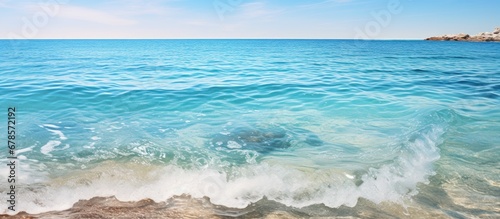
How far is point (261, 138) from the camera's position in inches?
353

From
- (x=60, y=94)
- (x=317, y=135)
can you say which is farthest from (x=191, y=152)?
(x=60, y=94)

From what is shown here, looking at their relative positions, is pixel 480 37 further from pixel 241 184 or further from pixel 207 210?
pixel 207 210

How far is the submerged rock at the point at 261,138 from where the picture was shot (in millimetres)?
8317

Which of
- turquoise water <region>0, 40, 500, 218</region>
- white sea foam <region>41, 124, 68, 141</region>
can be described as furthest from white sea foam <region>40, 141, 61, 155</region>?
white sea foam <region>41, 124, 68, 141</region>

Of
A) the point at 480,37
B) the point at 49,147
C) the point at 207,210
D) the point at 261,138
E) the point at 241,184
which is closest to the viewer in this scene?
the point at 207,210

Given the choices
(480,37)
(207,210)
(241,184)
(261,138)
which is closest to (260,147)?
(261,138)

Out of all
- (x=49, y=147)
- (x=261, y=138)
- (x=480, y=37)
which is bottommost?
(x=49, y=147)

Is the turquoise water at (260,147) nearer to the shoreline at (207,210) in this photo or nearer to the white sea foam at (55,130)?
the white sea foam at (55,130)

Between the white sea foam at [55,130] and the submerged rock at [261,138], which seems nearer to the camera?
the submerged rock at [261,138]

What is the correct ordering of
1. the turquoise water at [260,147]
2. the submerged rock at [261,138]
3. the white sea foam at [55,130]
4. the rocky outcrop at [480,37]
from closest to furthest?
the turquoise water at [260,147]
the submerged rock at [261,138]
the white sea foam at [55,130]
the rocky outcrop at [480,37]

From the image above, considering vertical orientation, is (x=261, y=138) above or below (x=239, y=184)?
above

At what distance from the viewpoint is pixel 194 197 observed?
204 inches

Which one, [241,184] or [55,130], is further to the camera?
[55,130]

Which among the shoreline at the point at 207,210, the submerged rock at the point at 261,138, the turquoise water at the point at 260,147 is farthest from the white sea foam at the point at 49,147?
the submerged rock at the point at 261,138
